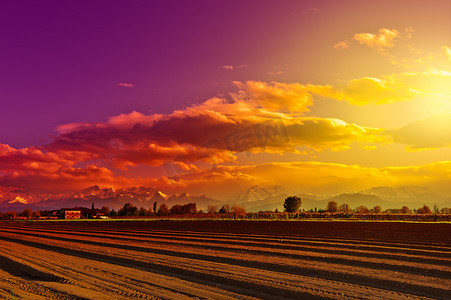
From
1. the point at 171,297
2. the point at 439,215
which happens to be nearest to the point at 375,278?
the point at 171,297

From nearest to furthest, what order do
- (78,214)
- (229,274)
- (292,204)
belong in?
(229,274), (78,214), (292,204)

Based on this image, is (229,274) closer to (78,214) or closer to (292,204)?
(292,204)

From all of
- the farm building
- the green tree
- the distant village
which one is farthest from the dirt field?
the green tree

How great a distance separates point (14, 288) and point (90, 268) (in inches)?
178

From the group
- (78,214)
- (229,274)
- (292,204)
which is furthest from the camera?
(292,204)

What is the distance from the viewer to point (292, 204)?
7712 inches

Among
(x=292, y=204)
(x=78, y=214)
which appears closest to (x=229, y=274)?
(x=292, y=204)

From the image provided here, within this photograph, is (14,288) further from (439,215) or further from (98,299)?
(439,215)

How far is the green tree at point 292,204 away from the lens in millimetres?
194750

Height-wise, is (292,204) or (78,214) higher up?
(292,204)

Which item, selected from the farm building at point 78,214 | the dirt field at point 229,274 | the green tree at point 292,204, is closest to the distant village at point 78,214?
the farm building at point 78,214

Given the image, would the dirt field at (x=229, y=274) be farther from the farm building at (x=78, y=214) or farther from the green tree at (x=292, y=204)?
the green tree at (x=292, y=204)

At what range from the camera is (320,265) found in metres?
19.8

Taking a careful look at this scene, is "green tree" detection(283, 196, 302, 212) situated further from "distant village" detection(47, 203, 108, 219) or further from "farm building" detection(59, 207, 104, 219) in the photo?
"farm building" detection(59, 207, 104, 219)
